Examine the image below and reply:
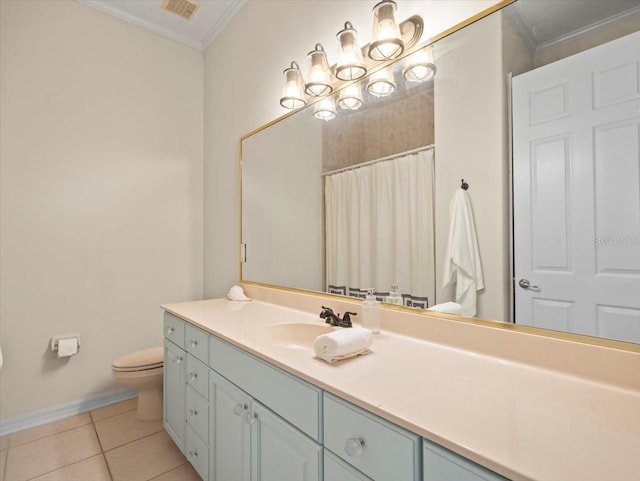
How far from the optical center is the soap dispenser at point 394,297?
4.41ft

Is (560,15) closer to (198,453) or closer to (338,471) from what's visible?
(338,471)

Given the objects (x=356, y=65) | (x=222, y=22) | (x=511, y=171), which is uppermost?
(x=222, y=22)

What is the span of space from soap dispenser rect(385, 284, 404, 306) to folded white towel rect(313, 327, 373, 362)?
32 centimetres

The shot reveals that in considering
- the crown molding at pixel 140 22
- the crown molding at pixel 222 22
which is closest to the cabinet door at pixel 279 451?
the crown molding at pixel 222 22

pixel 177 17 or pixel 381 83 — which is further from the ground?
pixel 177 17

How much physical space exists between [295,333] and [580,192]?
1.17m

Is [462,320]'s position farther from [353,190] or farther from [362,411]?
[353,190]

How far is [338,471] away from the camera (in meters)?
0.83

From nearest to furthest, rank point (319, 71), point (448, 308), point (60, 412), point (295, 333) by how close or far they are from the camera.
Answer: point (448, 308), point (295, 333), point (319, 71), point (60, 412)

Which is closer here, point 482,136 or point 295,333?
point 482,136

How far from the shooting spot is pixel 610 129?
0.84 meters

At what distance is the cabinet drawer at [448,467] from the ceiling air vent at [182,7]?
2.93m

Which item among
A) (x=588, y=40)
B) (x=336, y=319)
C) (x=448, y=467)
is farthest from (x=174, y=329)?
(x=588, y=40)

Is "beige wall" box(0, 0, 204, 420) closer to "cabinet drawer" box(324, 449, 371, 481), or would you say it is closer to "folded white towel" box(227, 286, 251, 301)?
"folded white towel" box(227, 286, 251, 301)
